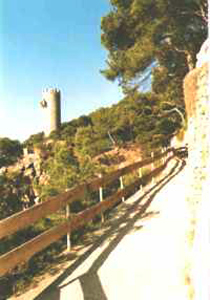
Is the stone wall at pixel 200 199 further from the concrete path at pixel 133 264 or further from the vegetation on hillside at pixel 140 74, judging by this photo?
the vegetation on hillside at pixel 140 74

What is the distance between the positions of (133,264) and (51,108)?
61493 millimetres

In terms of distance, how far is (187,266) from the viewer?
4090mm

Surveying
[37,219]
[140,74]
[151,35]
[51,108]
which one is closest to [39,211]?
[37,219]

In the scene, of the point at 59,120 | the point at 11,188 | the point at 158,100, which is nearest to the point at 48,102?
the point at 59,120

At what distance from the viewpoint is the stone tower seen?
6241cm

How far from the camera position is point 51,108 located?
65125 mm

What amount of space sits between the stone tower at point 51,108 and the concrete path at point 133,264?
182 feet

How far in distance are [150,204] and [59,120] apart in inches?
2194

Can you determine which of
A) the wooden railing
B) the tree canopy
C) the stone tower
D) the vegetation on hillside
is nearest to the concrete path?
the wooden railing

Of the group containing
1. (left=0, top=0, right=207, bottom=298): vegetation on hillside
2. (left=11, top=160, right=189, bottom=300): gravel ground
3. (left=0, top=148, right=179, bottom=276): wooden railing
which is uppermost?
(left=0, top=0, right=207, bottom=298): vegetation on hillside

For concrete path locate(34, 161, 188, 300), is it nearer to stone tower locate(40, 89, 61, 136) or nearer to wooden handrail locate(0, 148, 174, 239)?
wooden handrail locate(0, 148, 174, 239)

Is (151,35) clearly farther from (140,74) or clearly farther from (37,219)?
(37,219)

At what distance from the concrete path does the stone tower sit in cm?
5541

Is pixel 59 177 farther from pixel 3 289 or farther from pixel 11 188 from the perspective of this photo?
pixel 3 289
